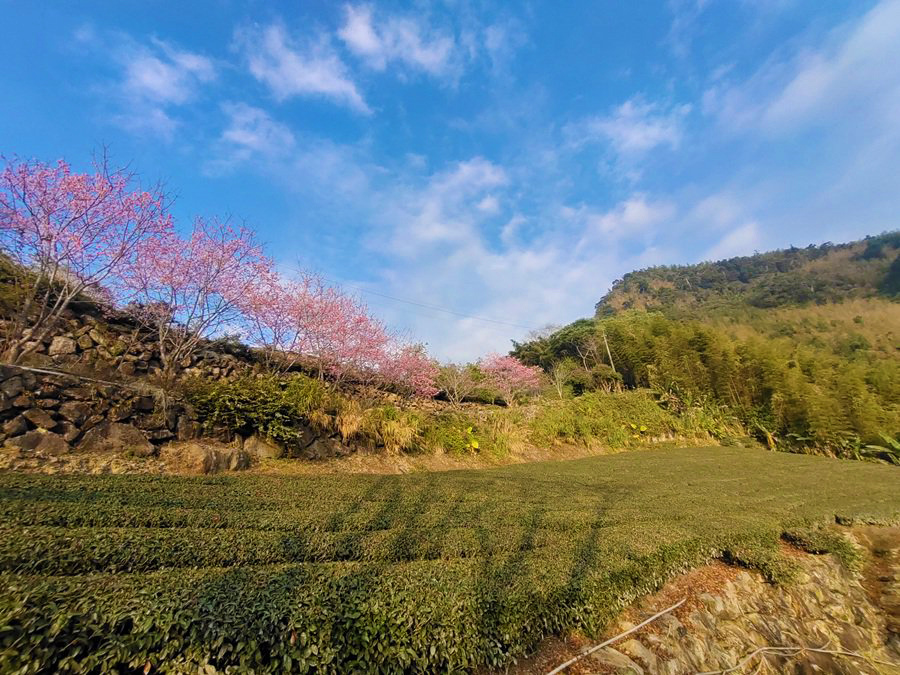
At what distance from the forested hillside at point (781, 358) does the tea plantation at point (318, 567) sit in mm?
12227

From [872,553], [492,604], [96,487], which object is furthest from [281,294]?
[872,553]

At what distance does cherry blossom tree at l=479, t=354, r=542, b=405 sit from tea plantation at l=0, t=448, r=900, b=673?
12.6 m

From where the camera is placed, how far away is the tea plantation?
168 centimetres

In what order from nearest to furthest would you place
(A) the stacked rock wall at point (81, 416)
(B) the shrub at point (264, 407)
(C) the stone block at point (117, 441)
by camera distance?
(A) the stacked rock wall at point (81, 416) → (C) the stone block at point (117, 441) → (B) the shrub at point (264, 407)

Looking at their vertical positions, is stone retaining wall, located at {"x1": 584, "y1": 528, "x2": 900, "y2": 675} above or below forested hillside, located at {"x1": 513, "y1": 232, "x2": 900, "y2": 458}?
below

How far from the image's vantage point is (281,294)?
31.8 ft

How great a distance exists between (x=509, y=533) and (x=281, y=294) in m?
8.33

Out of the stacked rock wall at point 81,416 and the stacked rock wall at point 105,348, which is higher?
the stacked rock wall at point 105,348

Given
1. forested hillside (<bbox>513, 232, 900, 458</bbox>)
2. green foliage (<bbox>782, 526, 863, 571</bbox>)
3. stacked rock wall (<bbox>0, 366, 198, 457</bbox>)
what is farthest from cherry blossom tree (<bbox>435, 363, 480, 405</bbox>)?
green foliage (<bbox>782, 526, 863, 571</bbox>)

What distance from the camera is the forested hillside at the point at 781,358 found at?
14.0 metres

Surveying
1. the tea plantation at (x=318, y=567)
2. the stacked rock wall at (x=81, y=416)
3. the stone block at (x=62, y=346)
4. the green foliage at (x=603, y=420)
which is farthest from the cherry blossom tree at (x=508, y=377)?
the stone block at (x=62, y=346)

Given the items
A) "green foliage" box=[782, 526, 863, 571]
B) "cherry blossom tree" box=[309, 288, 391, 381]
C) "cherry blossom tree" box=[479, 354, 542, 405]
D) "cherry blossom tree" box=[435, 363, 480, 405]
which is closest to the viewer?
"green foliage" box=[782, 526, 863, 571]

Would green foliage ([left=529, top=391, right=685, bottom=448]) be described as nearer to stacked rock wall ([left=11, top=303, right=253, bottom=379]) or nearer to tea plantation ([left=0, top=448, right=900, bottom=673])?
tea plantation ([left=0, top=448, right=900, bottom=673])

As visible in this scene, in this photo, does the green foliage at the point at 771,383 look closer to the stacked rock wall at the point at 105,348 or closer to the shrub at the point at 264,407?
the shrub at the point at 264,407
